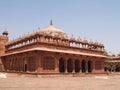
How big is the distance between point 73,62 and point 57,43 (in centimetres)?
430

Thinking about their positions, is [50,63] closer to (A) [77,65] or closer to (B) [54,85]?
(A) [77,65]

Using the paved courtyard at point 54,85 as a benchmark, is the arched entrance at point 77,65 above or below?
above

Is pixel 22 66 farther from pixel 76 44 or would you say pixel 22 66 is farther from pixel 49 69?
pixel 76 44

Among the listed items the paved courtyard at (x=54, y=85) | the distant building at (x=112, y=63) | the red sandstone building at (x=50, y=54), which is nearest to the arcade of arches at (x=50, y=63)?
the red sandstone building at (x=50, y=54)

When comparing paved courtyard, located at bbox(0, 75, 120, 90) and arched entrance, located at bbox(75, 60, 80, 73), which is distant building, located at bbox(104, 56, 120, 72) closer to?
arched entrance, located at bbox(75, 60, 80, 73)

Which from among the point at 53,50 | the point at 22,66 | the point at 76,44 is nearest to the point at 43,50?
the point at 53,50

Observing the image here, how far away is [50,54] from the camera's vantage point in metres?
27.8

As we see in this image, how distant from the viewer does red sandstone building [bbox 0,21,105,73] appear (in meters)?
27.3

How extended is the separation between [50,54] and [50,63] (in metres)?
1.26

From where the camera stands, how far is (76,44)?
112 ft

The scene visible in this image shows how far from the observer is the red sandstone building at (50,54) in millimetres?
27266

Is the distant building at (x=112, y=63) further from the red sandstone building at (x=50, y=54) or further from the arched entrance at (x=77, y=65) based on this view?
the arched entrance at (x=77, y=65)

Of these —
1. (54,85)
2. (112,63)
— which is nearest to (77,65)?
(112,63)

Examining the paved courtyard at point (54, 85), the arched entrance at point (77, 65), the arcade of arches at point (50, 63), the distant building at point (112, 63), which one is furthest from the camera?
the distant building at point (112, 63)
